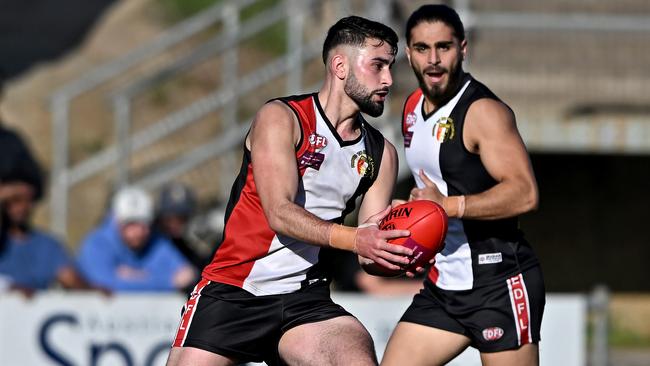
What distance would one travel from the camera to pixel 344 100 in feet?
21.4

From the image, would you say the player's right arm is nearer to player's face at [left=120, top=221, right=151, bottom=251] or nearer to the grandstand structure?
player's face at [left=120, top=221, right=151, bottom=251]

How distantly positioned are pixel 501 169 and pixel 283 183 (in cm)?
120

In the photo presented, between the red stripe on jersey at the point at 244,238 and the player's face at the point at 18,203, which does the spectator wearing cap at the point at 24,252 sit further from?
A: the red stripe on jersey at the point at 244,238

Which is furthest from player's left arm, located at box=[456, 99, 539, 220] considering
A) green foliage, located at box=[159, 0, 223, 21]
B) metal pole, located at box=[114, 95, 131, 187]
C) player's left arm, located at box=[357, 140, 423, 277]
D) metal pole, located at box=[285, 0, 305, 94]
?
green foliage, located at box=[159, 0, 223, 21]

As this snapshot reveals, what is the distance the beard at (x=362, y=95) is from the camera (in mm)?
6391

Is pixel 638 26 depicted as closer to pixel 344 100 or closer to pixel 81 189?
pixel 81 189

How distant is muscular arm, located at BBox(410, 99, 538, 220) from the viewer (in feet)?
21.7

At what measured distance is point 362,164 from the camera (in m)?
6.54

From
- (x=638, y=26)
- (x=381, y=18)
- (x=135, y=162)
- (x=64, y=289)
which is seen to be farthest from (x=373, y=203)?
(x=135, y=162)

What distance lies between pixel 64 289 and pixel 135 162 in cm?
368

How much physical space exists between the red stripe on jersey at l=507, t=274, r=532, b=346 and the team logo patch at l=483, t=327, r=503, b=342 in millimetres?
96

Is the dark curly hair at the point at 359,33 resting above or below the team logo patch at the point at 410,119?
above

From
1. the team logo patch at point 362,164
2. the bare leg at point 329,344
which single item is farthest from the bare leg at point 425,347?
the team logo patch at point 362,164

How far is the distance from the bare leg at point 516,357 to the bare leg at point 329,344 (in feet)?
2.76
